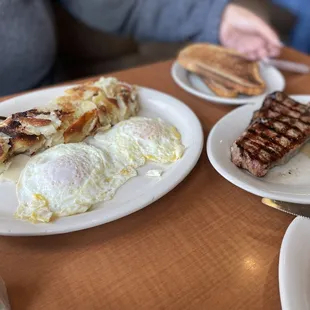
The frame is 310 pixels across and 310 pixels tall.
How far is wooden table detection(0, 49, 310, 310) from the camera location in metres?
0.77

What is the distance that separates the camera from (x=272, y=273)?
0.83 m

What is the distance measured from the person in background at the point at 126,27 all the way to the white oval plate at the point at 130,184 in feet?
1.10

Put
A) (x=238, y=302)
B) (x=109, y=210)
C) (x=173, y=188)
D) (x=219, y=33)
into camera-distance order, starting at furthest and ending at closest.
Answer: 1. (x=219, y=33)
2. (x=173, y=188)
3. (x=109, y=210)
4. (x=238, y=302)

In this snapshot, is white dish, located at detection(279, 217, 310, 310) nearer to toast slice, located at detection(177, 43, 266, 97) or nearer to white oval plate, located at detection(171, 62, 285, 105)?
white oval plate, located at detection(171, 62, 285, 105)

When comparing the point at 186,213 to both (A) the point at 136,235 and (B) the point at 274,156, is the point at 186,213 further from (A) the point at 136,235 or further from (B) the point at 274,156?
(B) the point at 274,156

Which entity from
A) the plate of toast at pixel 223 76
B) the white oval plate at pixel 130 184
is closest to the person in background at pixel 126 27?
the plate of toast at pixel 223 76

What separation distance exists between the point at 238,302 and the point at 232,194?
1.11 ft

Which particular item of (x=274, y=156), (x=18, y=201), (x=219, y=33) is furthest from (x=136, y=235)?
(x=219, y=33)

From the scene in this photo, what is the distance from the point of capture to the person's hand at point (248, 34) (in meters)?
1.73

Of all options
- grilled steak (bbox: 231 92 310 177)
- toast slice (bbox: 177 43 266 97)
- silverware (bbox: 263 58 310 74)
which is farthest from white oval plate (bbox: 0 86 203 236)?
silverware (bbox: 263 58 310 74)

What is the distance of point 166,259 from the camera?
86 cm

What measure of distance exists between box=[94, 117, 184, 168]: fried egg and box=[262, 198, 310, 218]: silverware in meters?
0.29

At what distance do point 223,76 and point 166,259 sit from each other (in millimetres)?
968

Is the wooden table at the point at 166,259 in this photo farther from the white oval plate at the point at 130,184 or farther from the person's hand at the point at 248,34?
the person's hand at the point at 248,34
